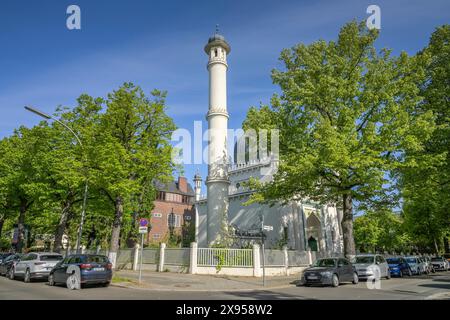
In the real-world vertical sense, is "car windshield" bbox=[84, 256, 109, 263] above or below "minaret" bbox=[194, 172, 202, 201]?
below

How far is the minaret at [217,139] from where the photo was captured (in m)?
25.9

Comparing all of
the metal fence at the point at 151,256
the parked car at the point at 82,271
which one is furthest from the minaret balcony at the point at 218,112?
the parked car at the point at 82,271

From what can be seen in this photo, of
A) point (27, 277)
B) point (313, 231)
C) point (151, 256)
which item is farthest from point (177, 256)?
point (313, 231)

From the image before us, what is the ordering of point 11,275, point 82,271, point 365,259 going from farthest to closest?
point 365,259 < point 11,275 < point 82,271

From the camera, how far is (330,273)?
15.6 metres

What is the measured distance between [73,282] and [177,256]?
9.63 m

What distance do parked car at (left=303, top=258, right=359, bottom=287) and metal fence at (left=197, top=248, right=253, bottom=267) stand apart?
534 cm

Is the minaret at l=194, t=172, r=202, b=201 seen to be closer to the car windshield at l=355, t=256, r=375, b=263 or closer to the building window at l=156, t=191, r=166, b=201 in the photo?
the building window at l=156, t=191, r=166, b=201

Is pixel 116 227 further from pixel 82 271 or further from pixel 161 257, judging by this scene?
pixel 82 271

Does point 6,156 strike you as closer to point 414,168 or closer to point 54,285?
point 54,285

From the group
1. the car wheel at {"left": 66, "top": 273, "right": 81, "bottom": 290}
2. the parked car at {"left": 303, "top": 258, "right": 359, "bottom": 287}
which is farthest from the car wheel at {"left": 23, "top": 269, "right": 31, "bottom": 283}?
the parked car at {"left": 303, "top": 258, "right": 359, "bottom": 287}

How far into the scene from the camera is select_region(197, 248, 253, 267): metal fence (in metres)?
21.1

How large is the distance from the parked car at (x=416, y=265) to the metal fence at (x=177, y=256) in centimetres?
1748

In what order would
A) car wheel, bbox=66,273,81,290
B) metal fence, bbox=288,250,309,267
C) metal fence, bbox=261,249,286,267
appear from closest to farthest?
car wheel, bbox=66,273,81,290 < metal fence, bbox=261,249,286,267 < metal fence, bbox=288,250,309,267
